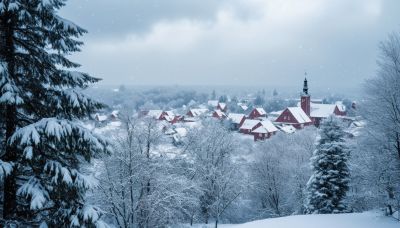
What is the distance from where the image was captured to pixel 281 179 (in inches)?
1275

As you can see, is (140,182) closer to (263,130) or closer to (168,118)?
(263,130)

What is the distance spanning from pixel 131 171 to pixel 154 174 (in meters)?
1.37

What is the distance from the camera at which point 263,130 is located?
6800 cm

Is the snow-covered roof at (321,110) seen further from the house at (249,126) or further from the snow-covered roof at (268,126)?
the snow-covered roof at (268,126)

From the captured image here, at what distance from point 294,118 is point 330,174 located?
2189 inches

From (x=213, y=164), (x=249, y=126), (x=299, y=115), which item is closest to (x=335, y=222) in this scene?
(x=213, y=164)

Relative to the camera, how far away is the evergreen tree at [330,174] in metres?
22.4

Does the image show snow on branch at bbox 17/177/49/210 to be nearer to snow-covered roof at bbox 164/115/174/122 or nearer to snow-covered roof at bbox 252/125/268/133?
snow-covered roof at bbox 252/125/268/133

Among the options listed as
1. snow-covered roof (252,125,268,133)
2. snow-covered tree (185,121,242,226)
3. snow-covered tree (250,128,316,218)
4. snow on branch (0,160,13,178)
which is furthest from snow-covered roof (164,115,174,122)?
snow on branch (0,160,13,178)

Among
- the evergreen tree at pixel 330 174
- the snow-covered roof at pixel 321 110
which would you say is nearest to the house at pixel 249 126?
the snow-covered roof at pixel 321 110

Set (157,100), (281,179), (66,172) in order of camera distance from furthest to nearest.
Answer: (157,100)
(281,179)
(66,172)

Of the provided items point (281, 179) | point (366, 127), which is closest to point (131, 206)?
point (366, 127)

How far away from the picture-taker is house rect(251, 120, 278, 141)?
67.9m

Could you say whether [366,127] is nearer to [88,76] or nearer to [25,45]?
[88,76]
